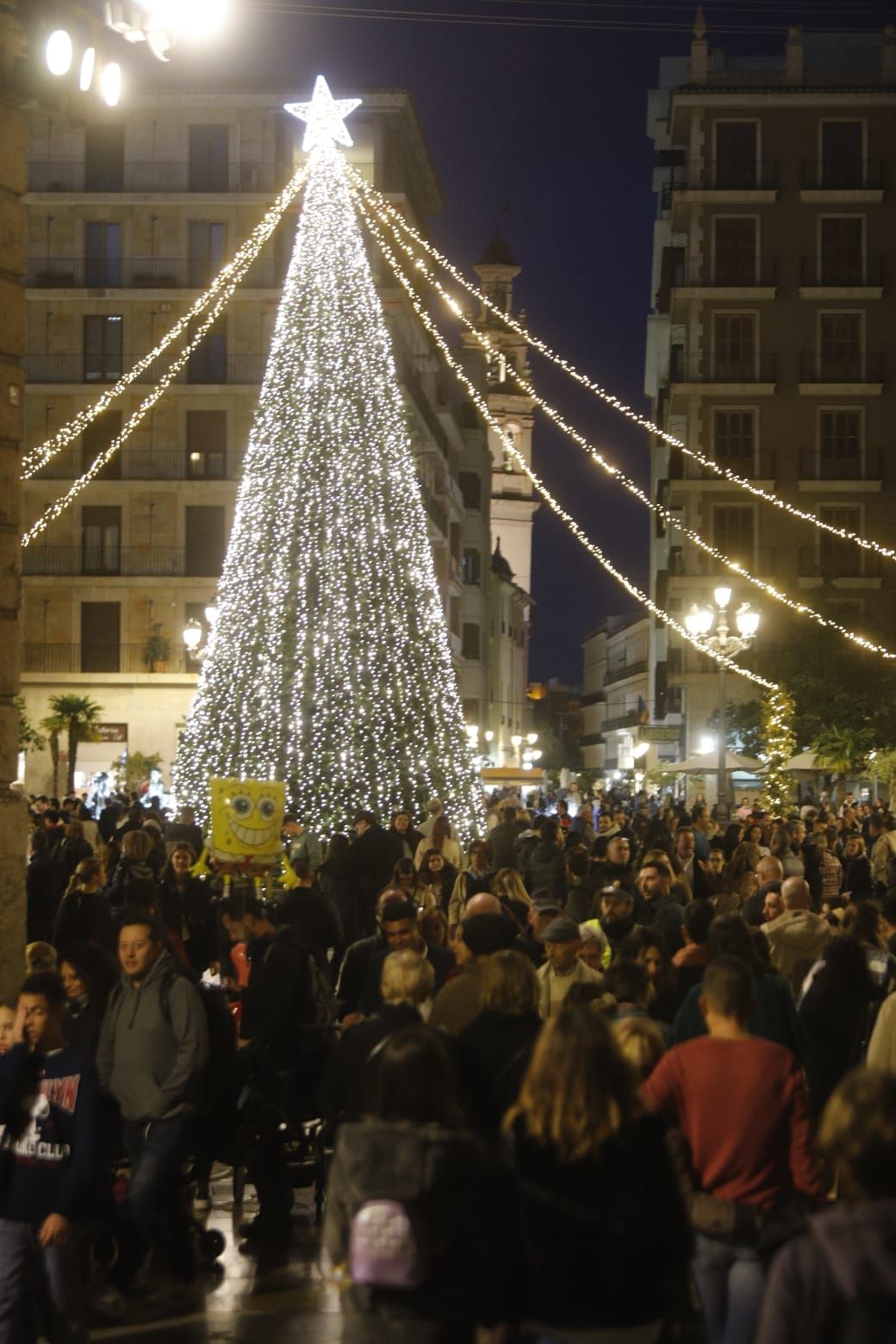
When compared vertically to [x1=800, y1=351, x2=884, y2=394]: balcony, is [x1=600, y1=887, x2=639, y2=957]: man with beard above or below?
below

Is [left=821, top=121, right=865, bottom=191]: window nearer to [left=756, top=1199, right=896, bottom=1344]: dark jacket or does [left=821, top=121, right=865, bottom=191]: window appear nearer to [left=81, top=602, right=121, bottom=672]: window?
[left=81, top=602, right=121, bottom=672]: window

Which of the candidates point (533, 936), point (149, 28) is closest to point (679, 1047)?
point (149, 28)

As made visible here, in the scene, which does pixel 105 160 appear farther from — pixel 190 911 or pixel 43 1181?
pixel 43 1181

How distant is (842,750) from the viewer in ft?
124

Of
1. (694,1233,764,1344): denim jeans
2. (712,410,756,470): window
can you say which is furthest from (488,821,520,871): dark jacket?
(712,410,756,470): window

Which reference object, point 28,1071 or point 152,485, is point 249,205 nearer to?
point 152,485

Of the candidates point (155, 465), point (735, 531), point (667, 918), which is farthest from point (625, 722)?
point (667, 918)

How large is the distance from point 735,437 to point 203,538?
49.4 feet

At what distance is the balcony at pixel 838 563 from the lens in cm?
5028

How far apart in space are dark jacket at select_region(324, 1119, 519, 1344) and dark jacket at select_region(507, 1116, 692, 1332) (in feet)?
0.28

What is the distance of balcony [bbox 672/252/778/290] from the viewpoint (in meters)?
51.1

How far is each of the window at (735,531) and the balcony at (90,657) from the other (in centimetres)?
1469

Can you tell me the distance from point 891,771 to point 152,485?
67.6 feet

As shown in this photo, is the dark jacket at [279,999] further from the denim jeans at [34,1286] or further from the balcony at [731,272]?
the balcony at [731,272]
